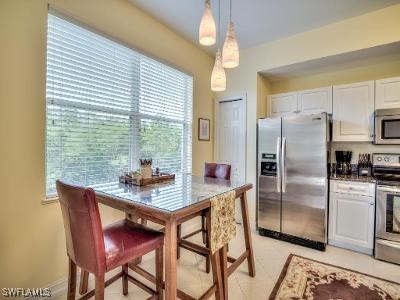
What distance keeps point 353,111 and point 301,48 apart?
109cm

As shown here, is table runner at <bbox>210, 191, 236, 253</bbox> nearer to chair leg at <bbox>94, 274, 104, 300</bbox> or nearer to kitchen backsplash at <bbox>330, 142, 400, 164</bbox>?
chair leg at <bbox>94, 274, 104, 300</bbox>

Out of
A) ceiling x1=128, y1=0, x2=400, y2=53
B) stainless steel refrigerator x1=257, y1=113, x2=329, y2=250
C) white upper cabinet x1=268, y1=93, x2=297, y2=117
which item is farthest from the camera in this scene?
white upper cabinet x1=268, y1=93, x2=297, y2=117

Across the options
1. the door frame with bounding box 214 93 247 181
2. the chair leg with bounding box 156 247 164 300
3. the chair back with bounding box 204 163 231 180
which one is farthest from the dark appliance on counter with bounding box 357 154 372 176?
the chair leg with bounding box 156 247 164 300

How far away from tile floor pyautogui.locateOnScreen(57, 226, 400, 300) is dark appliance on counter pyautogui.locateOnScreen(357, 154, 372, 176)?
106cm

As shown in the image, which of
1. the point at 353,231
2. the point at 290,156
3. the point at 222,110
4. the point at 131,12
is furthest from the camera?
the point at 222,110

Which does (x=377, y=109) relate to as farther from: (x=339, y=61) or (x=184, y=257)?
(x=184, y=257)

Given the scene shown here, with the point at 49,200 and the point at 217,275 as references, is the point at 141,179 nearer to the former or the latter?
the point at 49,200

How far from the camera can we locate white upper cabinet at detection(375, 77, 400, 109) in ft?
8.47

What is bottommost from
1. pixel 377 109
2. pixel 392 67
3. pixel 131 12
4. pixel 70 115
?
pixel 70 115

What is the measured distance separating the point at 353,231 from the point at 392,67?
2.22 m

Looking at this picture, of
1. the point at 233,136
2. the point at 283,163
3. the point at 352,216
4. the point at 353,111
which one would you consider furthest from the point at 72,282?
the point at 353,111

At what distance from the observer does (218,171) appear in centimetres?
253

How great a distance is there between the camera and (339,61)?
2980mm

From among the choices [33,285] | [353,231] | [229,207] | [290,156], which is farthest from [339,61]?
[33,285]
